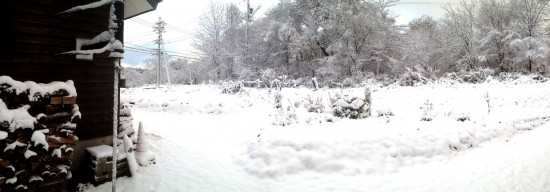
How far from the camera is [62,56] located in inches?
201

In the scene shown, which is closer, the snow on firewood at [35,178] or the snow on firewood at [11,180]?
the snow on firewood at [11,180]

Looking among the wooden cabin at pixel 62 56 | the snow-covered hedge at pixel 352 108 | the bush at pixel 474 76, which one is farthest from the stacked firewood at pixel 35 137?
the bush at pixel 474 76

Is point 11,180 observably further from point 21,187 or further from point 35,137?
point 35,137

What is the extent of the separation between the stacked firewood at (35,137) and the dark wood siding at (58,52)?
0.77 meters

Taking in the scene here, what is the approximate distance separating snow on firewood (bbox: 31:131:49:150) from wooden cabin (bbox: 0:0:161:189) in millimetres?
1040

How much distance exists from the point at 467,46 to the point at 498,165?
23.8m

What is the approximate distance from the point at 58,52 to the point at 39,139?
5.63ft

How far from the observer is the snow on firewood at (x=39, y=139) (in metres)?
3.99

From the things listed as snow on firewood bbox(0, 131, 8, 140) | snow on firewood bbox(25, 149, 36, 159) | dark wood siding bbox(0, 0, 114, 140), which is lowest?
snow on firewood bbox(25, 149, 36, 159)

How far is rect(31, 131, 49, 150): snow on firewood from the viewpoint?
3988mm

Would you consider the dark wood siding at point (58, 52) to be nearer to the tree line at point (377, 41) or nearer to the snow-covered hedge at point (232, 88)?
the snow-covered hedge at point (232, 88)

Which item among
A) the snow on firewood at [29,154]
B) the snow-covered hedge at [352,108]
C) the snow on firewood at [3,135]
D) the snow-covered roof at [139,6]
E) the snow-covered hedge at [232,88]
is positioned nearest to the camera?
the snow on firewood at [3,135]

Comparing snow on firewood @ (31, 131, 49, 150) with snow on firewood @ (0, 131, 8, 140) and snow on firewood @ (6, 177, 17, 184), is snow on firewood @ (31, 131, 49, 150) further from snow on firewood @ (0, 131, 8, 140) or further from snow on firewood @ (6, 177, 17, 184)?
snow on firewood @ (6, 177, 17, 184)

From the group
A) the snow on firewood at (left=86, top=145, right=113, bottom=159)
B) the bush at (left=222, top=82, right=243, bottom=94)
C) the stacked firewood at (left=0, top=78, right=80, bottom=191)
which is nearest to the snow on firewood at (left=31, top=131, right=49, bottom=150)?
the stacked firewood at (left=0, top=78, right=80, bottom=191)
